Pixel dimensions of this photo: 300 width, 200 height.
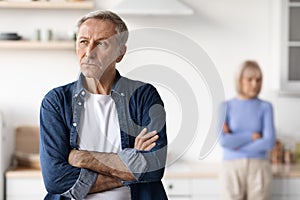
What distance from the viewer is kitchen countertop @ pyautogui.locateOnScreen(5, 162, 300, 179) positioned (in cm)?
361

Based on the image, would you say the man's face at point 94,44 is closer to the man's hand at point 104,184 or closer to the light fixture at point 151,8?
the man's hand at point 104,184

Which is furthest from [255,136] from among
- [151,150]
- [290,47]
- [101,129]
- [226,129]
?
[101,129]

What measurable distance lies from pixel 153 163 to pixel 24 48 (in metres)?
2.53

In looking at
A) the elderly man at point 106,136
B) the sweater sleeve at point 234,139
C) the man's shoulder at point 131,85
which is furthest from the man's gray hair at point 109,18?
the sweater sleeve at point 234,139

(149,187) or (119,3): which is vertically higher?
(119,3)

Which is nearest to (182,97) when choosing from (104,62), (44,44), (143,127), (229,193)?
(143,127)

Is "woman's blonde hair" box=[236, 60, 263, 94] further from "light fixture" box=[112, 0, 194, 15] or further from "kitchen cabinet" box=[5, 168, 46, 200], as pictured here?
"kitchen cabinet" box=[5, 168, 46, 200]

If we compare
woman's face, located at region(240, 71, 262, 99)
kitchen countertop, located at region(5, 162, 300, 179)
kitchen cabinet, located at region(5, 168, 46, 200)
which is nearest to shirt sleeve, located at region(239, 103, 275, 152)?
woman's face, located at region(240, 71, 262, 99)

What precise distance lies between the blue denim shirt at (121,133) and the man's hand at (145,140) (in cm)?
1

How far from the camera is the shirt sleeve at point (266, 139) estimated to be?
11.7ft

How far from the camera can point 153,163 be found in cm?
156

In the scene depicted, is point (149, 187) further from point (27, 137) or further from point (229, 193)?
point (27, 137)

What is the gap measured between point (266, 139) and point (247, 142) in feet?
0.36

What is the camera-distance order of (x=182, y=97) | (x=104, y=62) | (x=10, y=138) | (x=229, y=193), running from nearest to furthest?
(x=104, y=62), (x=182, y=97), (x=229, y=193), (x=10, y=138)
